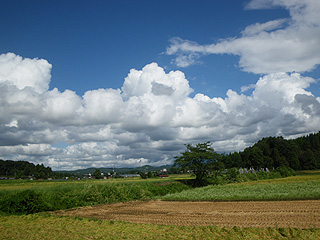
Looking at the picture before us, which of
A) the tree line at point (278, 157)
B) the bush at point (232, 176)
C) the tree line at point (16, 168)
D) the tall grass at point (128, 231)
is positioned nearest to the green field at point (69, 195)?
the tall grass at point (128, 231)

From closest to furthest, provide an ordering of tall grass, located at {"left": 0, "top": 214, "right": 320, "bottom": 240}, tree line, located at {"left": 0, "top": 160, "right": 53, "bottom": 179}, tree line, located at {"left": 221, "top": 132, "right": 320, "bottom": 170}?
tall grass, located at {"left": 0, "top": 214, "right": 320, "bottom": 240}
tree line, located at {"left": 221, "top": 132, "right": 320, "bottom": 170}
tree line, located at {"left": 0, "top": 160, "right": 53, "bottom": 179}

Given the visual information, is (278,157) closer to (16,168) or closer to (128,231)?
(128,231)

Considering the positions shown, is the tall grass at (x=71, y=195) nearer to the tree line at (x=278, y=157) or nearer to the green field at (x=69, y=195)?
the green field at (x=69, y=195)

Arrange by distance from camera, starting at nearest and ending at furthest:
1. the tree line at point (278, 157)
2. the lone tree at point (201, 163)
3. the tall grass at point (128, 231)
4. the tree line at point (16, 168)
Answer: the tall grass at point (128, 231), the lone tree at point (201, 163), the tree line at point (278, 157), the tree line at point (16, 168)

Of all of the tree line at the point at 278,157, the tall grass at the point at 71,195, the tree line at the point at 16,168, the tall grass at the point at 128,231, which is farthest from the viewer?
the tree line at the point at 16,168

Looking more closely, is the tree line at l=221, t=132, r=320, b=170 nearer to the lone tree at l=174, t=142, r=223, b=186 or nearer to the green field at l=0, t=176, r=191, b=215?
the lone tree at l=174, t=142, r=223, b=186

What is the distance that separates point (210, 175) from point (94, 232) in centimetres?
3923

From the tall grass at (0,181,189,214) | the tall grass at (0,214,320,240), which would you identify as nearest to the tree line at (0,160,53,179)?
the tall grass at (0,181,189,214)

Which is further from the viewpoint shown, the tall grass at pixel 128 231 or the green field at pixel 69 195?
the green field at pixel 69 195

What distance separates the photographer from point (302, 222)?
13.3 metres

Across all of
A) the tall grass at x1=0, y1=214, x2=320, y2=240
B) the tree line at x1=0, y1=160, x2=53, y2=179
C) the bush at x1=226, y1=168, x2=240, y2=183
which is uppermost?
the tree line at x1=0, y1=160, x2=53, y2=179

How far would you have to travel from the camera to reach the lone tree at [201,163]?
48219 millimetres

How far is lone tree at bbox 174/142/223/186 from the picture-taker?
48.2 m

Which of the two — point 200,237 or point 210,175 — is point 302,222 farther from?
point 210,175
